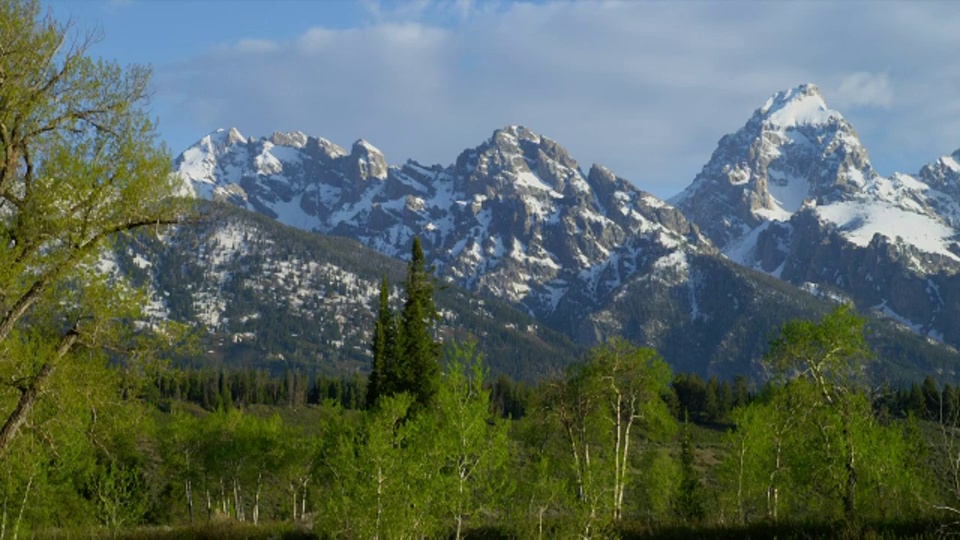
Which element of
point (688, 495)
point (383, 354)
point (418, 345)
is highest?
point (418, 345)

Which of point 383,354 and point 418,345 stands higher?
point 418,345

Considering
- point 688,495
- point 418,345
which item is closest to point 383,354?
point 418,345

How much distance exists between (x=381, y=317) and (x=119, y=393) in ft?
177

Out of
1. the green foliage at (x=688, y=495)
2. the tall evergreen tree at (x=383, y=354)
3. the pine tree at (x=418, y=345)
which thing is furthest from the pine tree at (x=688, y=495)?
the tall evergreen tree at (x=383, y=354)

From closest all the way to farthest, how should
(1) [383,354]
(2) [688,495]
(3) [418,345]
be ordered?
(2) [688,495] → (3) [418,345] → (1) [383,354]

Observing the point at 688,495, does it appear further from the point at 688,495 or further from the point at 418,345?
the point at 418,345

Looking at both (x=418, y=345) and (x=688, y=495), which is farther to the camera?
(x=418, y=345)

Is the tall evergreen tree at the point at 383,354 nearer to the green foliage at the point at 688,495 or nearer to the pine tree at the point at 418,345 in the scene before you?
the pine tree at the point at 418,345

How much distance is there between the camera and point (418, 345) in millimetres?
63469

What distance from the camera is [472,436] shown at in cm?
2806

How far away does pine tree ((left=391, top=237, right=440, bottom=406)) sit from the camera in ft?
204

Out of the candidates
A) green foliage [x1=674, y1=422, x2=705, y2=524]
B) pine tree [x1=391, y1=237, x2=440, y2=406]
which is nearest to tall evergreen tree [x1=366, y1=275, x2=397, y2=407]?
pine tree [x1=391, y1=237, x2=440, y2=406]

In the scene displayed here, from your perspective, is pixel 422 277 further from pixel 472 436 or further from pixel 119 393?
pixel 119 393

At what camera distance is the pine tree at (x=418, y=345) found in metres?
62.3
